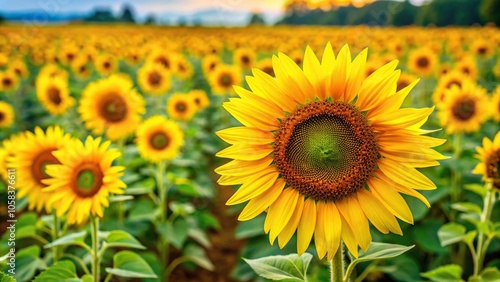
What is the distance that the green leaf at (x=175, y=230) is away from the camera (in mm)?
3986

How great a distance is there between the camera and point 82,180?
8.54 ft

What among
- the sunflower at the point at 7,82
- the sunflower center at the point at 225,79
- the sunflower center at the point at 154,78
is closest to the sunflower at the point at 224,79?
the sunflower center at the point at 225,79

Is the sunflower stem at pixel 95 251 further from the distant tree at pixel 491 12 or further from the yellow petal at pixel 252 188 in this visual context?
the distant tree at pixel 491 12

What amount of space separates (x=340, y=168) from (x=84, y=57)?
8553mm

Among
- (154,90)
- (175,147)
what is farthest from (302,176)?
(154,90)

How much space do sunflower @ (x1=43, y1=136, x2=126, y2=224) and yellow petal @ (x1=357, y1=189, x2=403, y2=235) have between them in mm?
1380

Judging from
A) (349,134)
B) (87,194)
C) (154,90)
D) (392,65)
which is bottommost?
(87,194)

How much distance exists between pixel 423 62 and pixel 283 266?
6.61 m

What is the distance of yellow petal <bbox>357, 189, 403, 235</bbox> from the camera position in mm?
1619

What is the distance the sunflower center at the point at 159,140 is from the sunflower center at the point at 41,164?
1.43 metres

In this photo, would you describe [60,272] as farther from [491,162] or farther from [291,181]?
[491,162]

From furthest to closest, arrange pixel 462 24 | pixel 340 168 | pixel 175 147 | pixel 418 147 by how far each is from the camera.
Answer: pixel 462 24, pixel 175 147, pixel 340 168, pixel 418 147

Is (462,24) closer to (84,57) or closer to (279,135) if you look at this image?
(84,57)

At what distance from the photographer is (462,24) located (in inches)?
1847
